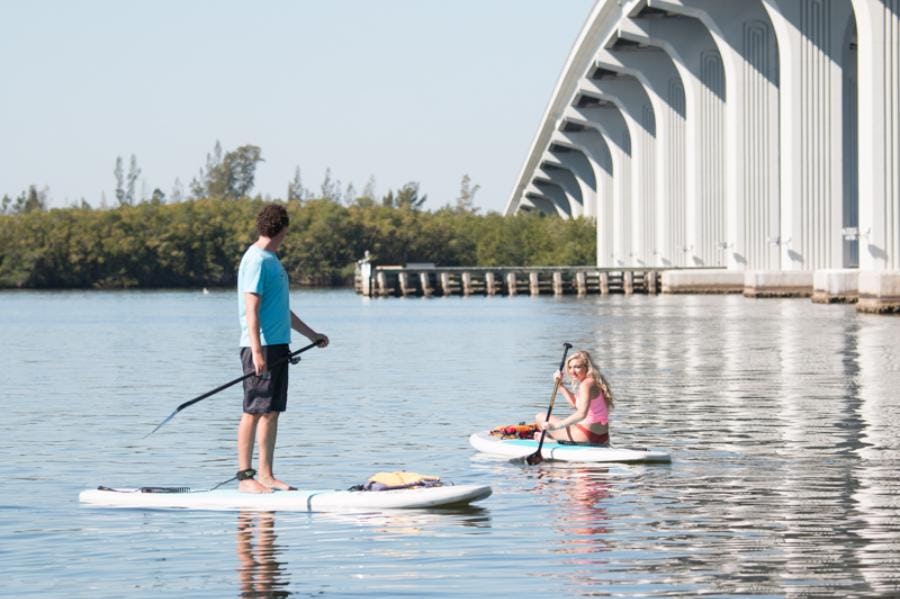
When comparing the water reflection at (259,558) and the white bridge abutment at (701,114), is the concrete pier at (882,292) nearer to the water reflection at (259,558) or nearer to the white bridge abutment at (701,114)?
the white bridge abutment at (701,114)

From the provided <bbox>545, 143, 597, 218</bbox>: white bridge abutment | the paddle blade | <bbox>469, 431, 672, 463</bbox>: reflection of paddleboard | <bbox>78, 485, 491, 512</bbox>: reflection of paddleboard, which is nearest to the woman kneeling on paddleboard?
<bbox>469, 431, 672, 463</bbox>: reflection of paddleboard

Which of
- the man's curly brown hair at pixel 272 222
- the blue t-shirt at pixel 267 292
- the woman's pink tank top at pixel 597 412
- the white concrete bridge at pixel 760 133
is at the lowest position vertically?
the woman's pink tank top at pixel 597 412

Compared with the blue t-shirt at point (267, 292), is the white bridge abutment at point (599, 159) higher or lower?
higher

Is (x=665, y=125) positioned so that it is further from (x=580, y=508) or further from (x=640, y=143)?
(x=580, y=508)

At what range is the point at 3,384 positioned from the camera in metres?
27.1

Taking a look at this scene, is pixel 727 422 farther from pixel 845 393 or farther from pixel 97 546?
pixel 97 546

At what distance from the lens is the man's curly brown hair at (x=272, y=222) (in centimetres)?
1191

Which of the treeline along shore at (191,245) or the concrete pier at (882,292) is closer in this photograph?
the concrete pier at (882,292)

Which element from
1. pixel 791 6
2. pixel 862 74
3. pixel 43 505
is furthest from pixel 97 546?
pixel 791 6

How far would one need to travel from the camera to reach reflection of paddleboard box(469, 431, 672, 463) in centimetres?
1462

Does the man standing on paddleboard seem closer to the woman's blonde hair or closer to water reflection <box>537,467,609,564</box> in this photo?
water reflection <box>537,467,609,564</box>

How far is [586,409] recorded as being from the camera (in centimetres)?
1522

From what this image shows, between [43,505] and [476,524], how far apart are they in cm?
323

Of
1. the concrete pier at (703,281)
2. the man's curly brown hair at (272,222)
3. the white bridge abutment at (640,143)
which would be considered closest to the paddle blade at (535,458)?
the man's curly brown hair at (272,222)
